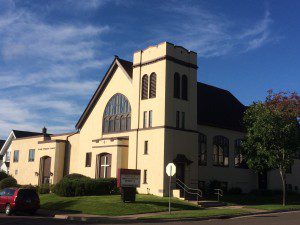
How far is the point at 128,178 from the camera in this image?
28.0 m

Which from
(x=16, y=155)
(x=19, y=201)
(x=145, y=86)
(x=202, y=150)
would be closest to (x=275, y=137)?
(x=202, y=150)

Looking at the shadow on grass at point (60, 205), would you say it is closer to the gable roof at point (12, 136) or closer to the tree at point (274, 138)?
the tree at point (274, 138)

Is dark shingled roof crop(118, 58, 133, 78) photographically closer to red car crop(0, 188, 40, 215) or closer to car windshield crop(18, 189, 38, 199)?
car windshield crop(18, 189, 38, 199)

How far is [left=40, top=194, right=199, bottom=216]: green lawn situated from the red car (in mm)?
2315

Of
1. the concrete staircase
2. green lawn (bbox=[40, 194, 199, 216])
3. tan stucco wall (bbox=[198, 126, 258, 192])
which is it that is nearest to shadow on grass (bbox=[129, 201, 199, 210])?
green lawn (bbox=[40, 194, 199, 216])

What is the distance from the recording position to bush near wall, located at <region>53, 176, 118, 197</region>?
32.4 metres

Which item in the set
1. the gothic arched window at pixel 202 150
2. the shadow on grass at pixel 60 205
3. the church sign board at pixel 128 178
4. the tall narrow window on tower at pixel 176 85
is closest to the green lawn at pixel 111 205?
the shadow on grass at pixel 60 205

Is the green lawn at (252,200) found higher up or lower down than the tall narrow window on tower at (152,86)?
lower down

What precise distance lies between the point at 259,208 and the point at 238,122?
15.3 metres

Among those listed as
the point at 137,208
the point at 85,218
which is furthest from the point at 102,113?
the point at 85,218

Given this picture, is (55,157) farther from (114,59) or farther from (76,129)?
(114,59)

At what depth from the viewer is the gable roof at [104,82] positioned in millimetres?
39756

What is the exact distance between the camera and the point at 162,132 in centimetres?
3331

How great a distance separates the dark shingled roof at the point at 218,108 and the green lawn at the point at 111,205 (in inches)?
451
